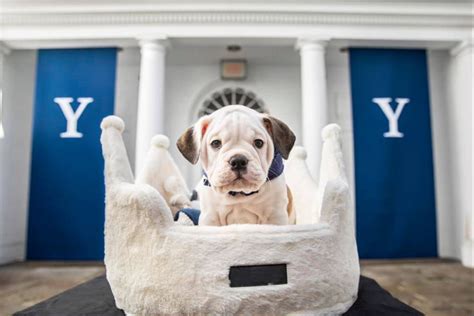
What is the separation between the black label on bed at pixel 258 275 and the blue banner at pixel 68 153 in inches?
87.1

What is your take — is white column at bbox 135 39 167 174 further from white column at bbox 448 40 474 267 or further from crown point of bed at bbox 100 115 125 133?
white column at bbox 448 40 474 267

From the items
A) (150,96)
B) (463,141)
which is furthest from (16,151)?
(463,141)

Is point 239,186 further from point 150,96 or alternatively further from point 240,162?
point 150,96

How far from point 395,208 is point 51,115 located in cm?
284

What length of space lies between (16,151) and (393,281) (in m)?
3.16

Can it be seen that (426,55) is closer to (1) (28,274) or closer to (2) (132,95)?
(2) (132,95)

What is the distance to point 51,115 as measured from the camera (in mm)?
2439

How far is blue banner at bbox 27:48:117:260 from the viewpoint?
7.98 ft

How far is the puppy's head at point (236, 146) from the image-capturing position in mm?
521

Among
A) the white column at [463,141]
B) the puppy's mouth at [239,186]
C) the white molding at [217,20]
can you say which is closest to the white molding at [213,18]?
the white molding at [217,20]

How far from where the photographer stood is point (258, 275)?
52 centimetres

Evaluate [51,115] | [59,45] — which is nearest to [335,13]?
[59,45]

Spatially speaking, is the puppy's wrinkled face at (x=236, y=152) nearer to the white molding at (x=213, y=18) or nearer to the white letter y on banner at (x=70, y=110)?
the white molding at (x=213, y=18)

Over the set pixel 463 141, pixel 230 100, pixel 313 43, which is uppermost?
pixel 313 43
